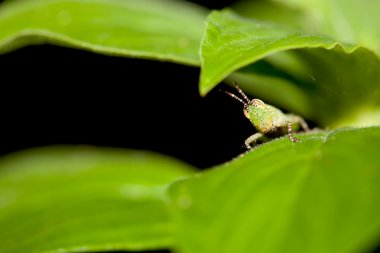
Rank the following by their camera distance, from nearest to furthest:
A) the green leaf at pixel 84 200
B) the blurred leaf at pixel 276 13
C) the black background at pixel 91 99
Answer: the green leaf at pixel 84 200
the blurred leaf at pixel 276 13
the black background at pixel 91 99

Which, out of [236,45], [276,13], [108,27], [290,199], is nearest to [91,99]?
[276,13]

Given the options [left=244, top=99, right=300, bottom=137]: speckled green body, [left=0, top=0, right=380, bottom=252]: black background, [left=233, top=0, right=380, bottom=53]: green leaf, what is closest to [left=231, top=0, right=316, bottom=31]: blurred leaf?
[left=233, top=0, right=380, bottom=53]: green leaf

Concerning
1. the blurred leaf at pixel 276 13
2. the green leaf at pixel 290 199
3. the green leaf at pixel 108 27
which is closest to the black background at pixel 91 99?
the blurred leaf at pixel 276 13

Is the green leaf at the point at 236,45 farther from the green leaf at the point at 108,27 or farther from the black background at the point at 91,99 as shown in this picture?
the black background at the point at 91,99

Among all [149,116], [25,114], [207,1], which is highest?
[207,1]

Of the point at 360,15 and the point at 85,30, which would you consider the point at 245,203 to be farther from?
the point at 360,15

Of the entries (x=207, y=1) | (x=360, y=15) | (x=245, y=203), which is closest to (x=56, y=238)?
(x=245, y=203)
